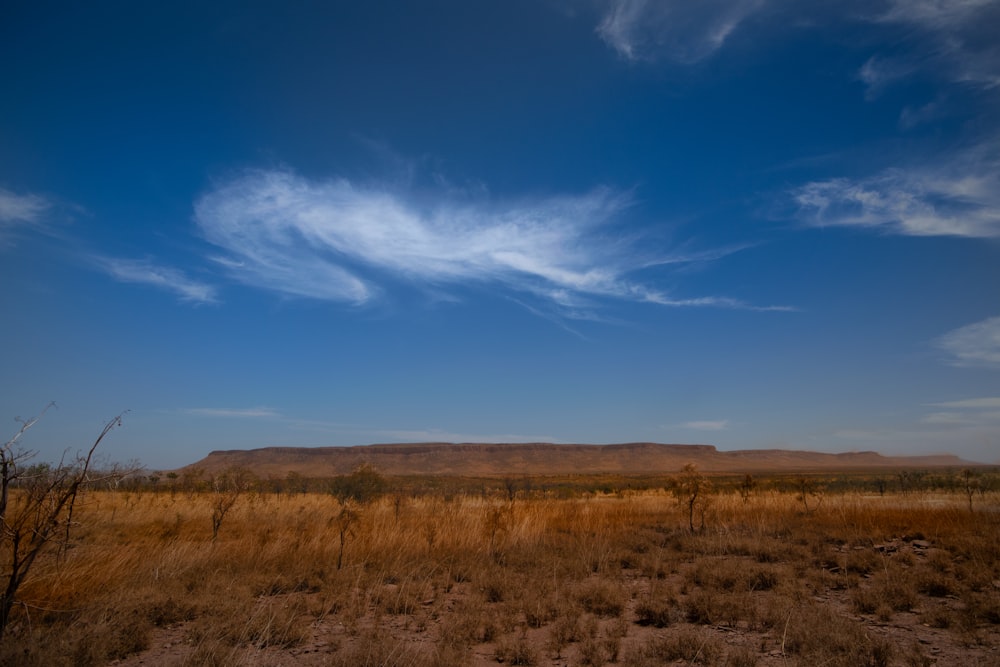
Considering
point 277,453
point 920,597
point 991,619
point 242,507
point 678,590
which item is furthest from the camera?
point 277,453

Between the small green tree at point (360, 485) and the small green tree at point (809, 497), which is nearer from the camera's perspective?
the small green tree at point (360, 485)

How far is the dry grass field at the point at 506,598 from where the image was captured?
531 cm

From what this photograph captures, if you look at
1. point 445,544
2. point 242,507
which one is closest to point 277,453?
point 242,507

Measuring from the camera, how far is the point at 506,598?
7.66 meters

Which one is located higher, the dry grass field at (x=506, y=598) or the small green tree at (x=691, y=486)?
the small green tree at (x=691, y=486)

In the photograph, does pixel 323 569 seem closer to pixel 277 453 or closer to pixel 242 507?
pixel 242 507

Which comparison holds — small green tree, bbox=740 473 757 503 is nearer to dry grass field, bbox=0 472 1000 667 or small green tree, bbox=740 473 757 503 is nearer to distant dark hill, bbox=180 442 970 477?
dry grass field, bbox=0 472 1000 667

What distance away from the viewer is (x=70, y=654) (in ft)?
16.3

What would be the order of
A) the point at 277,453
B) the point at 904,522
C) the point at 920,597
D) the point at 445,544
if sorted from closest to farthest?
the point at 920,597 → the point at 445,544 → the point at 904,522 → the point at 277,453

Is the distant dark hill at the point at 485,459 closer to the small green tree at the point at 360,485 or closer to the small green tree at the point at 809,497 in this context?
the small green tree at the point at 809,497

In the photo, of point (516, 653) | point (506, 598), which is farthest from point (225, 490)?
point (516, 653)

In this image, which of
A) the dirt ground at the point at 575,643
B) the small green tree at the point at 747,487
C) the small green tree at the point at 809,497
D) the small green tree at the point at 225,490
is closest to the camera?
the dirt ground at the point at 575,643

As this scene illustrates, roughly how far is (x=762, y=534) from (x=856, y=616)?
7073 millimetres

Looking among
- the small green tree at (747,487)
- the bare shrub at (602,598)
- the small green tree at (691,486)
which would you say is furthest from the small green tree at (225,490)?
the small green tree at (747,487)
